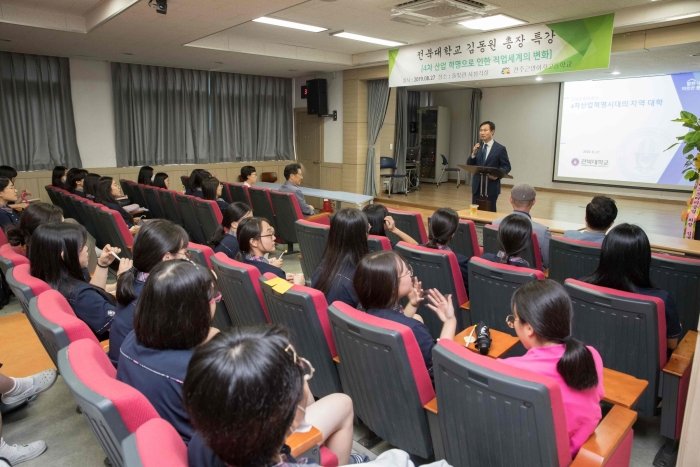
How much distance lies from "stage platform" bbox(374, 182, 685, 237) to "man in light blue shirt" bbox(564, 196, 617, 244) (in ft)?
15.5

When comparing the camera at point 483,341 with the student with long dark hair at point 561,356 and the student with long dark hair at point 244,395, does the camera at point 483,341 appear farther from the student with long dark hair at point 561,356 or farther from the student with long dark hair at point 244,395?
the student with long dark hair at point 244,395

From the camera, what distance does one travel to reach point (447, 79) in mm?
→ 6004

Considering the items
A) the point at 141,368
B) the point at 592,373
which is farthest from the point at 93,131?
the point at 592,373

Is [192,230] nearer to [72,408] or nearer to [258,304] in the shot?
[72,408]

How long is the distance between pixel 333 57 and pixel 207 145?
3243 mm

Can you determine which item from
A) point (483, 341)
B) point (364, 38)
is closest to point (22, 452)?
point (483, 341)

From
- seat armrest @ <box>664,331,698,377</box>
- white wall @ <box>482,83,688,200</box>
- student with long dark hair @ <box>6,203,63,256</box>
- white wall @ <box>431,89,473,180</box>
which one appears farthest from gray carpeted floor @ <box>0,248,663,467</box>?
white wall @ <box>431,89,473,180</box>

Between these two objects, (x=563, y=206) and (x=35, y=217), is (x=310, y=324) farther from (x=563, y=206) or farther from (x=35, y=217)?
(x=563, y=206)

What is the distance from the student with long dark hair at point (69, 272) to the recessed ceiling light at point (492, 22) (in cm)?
464

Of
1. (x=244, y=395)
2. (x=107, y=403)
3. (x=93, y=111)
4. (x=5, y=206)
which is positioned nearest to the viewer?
(x=244, y=395)

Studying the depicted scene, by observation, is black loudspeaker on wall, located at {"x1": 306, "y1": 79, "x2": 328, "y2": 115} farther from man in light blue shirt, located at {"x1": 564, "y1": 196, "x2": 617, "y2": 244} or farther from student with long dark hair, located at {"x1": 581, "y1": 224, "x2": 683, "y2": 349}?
student with long dark hair, located at {"x1": 581, "y1": 224, "x2": 683, "y2": 349}

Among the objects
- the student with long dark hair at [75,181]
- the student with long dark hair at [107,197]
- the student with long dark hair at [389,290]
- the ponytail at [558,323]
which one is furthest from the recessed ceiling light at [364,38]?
the ponytail at [558,323]

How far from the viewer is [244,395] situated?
2.62 ft

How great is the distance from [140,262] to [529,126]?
1141 centimetres
